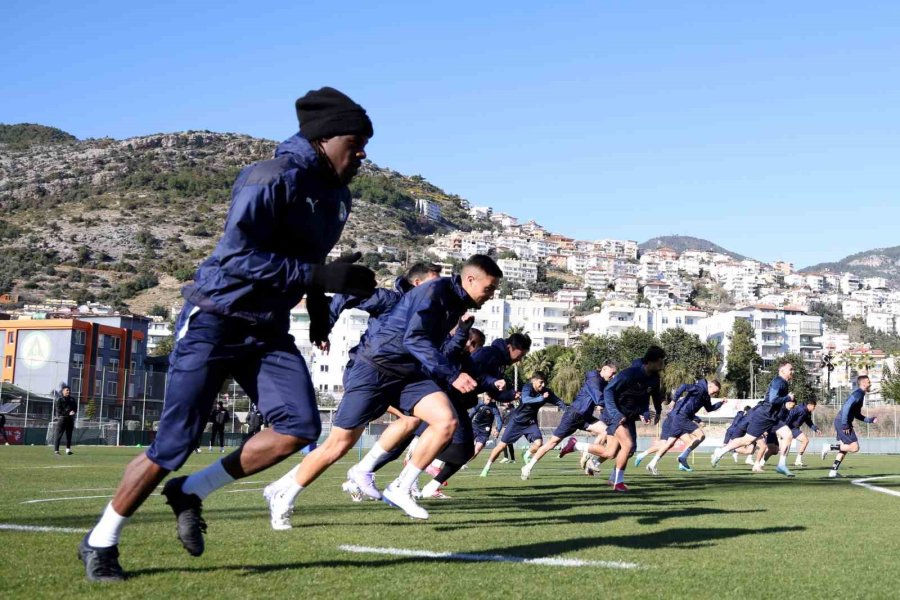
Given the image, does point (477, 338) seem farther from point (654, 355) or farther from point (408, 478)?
point (408, 478)

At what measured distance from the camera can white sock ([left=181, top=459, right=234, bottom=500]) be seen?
18.3 feet

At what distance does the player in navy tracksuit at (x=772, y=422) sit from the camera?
22.4 meters

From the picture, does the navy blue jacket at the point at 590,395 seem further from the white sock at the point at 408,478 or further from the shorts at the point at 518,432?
the white sock at the point at 408,478

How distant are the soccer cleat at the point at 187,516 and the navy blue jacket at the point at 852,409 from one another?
18.8 metres

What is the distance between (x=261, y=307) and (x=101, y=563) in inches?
56.6

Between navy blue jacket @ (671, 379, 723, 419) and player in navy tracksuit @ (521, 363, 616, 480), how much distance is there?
401cm

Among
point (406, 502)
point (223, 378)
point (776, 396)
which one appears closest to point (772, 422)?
point (776, 396)

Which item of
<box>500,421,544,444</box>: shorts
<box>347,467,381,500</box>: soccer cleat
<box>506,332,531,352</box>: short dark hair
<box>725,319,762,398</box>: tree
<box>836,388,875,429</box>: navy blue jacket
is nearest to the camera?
<box>347,467,381,500</box>: soccer cleat

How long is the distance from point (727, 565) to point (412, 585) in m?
2.07

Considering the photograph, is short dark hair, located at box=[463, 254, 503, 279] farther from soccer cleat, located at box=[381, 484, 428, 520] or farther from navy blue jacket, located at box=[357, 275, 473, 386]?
soccer cleat, located at box=[381, 484, 428, 520]

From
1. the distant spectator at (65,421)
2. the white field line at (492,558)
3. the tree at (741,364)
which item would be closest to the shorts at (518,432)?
the distant spectator at (65,421)

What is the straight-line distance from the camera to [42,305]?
180m

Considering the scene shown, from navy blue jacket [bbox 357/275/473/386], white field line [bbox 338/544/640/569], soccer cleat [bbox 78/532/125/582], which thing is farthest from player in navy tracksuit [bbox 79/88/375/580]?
navy blue jacket [bbox 357/275/473/386]

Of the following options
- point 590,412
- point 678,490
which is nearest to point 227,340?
point 678,490
